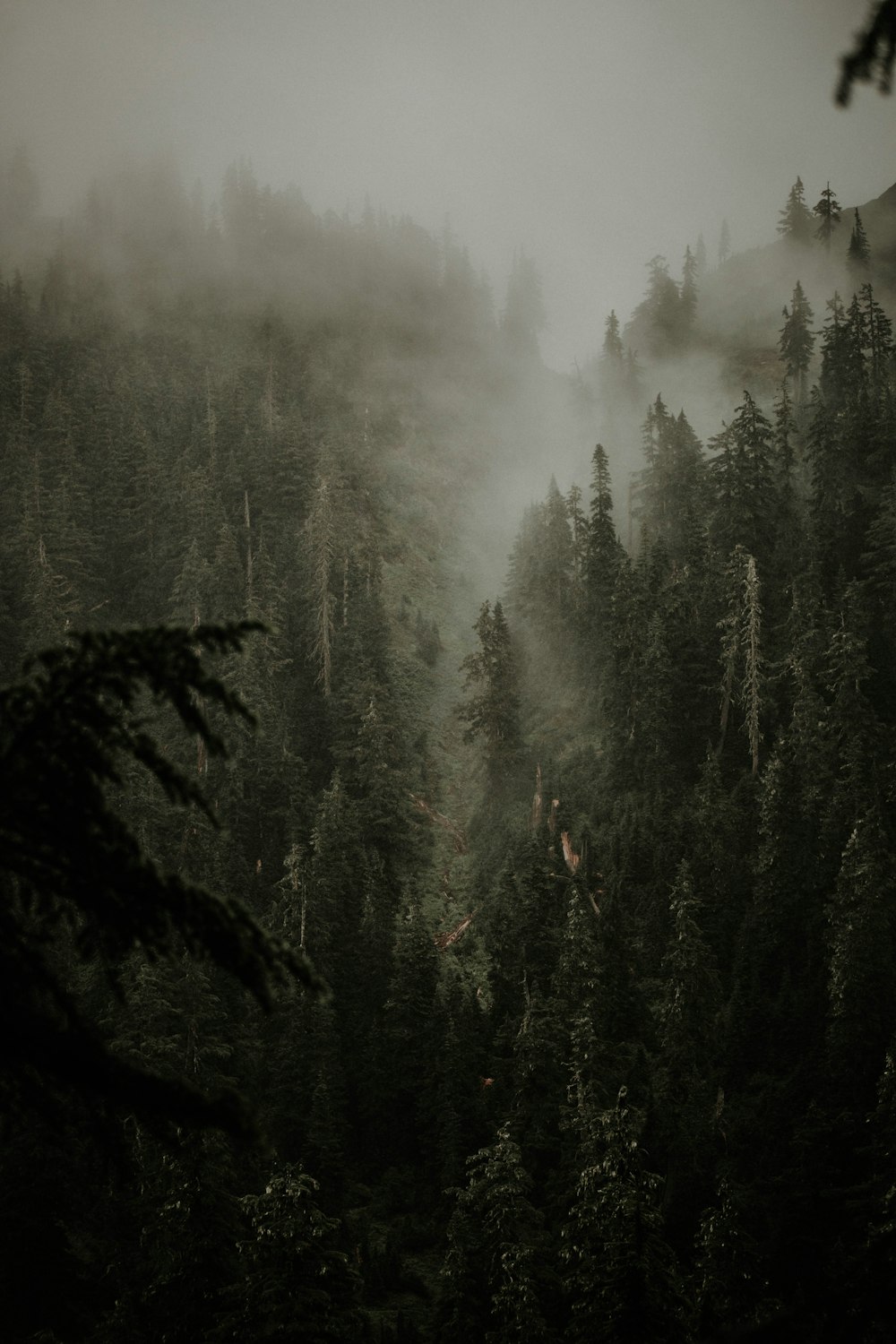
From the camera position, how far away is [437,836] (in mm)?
65188

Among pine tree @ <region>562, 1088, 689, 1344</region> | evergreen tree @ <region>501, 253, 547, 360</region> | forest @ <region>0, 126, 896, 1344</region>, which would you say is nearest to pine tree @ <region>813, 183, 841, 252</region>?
forest @ <region>0, 126, 896, 1344</region>

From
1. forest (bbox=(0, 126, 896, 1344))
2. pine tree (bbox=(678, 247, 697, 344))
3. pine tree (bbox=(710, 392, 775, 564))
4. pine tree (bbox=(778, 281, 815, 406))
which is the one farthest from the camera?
pine tree (bbox=(678, 247, 697, 344))

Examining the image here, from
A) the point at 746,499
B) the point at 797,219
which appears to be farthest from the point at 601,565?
the point at 797,219

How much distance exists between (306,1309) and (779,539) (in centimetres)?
5720

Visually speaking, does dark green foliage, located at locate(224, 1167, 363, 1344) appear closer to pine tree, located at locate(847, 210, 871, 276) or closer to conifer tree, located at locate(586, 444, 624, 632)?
conifer tree, located at locate(586, 444, 624, 632)

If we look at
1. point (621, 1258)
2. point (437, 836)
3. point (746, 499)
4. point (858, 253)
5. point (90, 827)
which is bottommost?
point (621, 1258)

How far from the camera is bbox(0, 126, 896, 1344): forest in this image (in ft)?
29.8

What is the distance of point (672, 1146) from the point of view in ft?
119

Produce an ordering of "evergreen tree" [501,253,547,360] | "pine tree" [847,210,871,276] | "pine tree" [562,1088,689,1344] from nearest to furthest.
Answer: "pine tree" [562,1088,689,1344]
"pine tree" [847,210,871,276]
"evergreen tree" [501,253,547,360]

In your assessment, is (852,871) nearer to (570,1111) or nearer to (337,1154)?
(570,1111)

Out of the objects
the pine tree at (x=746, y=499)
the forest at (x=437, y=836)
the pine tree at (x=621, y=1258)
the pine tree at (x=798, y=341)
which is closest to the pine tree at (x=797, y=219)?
the forest at (x=437, y=836)

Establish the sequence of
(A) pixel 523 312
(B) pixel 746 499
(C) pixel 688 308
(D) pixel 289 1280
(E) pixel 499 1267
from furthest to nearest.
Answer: (A) pixel 523 312 → (C) pixel 688 308 → (B) pixel 746 499 → (E) pixel 499 1267 → (D) pixel 289 1280

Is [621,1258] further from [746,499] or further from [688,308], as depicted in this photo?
[688,308]

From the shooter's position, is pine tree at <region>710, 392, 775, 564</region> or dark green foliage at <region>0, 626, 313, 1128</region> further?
pine tree at <region>710, 392, 775, 564</region>
